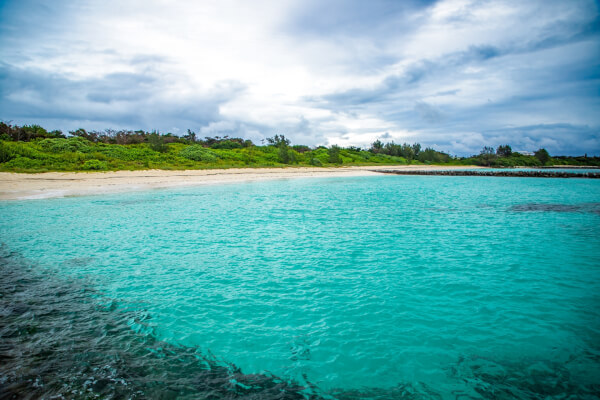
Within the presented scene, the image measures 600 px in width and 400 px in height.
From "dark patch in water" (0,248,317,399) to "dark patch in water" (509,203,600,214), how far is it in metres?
23.5

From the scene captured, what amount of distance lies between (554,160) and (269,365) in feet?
498

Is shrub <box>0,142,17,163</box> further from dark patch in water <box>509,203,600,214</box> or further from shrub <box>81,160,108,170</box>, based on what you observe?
dark patch in water <box>509,203,600,214</box>

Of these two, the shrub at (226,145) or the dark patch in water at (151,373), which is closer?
the dark patch in water at (151,373)

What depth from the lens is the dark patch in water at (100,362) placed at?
4.60 metres

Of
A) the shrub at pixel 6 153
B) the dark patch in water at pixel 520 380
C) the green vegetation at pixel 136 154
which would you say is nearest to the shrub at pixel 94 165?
the green vegetation at pixel 136 154

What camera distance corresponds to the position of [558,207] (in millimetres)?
23031

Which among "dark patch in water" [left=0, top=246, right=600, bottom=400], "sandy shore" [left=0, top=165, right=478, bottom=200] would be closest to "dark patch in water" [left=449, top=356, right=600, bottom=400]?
"dark patch in water" [left=0, top=246, right=600, bottom=400]

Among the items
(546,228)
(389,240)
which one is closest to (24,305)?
(389,240)

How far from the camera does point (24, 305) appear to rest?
730cm

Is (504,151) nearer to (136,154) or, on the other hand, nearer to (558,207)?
(558,207)

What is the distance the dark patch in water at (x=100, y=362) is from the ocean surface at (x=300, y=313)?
3 centimetres

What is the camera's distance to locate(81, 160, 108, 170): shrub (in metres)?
40.8

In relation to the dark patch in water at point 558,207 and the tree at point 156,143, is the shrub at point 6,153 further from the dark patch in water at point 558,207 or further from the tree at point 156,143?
the dark patch in water at point 558,207

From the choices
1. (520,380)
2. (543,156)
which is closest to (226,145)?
(520,380)
